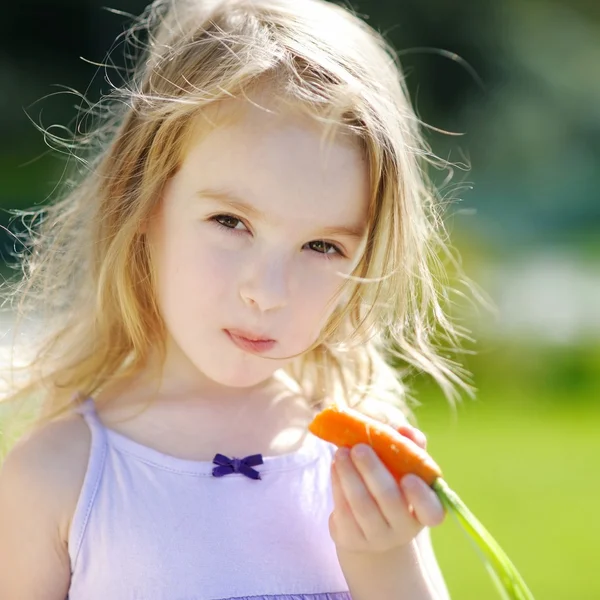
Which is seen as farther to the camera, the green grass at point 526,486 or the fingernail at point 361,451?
the green grass at point 526,486

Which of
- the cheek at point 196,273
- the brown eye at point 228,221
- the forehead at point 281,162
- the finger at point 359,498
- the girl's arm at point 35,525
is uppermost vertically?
the forehead at point 281,162

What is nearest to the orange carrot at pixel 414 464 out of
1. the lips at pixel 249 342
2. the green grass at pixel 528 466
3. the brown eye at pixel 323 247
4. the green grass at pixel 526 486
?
the lips at pixel 249 342

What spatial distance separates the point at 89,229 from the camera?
1.96m

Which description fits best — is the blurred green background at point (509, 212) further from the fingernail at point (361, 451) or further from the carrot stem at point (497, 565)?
the carrot stem at point (497, 565)

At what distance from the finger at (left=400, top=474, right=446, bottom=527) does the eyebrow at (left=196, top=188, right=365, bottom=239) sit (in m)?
0.42

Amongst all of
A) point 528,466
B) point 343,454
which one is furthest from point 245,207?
point 528,466

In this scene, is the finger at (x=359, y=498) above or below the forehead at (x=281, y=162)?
below

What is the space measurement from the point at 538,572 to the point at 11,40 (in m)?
6.88

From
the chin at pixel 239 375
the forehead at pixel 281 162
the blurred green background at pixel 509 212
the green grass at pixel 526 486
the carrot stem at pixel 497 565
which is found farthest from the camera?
the blurred green background at pixel 509 212

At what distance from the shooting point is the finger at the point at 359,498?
159 cm

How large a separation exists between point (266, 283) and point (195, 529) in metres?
0.45

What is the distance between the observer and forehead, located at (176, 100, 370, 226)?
1.63 metres

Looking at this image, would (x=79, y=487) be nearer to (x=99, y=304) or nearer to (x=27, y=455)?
(x=27, y=455)

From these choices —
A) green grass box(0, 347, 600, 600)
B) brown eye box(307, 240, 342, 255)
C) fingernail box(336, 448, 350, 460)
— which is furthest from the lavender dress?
green grass box(0, 347, 600, 600)
